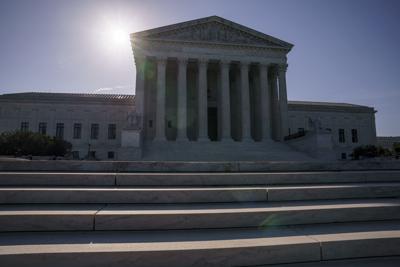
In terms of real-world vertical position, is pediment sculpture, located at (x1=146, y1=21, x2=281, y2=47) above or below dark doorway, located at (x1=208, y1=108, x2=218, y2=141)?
above

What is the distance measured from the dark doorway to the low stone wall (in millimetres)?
29308

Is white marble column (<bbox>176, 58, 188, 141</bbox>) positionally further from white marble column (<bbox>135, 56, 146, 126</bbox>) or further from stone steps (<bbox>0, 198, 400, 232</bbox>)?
stone steps (<bbox>0, 198, 400, 232</bbox>)

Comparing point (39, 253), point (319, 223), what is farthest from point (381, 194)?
point (39, 253)

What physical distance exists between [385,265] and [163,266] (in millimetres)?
3050

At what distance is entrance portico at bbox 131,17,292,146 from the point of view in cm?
3020

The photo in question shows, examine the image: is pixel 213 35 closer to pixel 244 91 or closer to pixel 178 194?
pixel 244 91

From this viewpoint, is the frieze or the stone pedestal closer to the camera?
the stone pedestal

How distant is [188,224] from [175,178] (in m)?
1.72

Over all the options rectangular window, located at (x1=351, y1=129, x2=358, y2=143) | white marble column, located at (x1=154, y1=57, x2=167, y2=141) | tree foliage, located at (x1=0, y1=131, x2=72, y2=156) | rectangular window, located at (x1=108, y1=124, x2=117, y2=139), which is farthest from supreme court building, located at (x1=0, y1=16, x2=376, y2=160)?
rectangular window, located at (x1=351, y1=129, x2=358, y2=143)

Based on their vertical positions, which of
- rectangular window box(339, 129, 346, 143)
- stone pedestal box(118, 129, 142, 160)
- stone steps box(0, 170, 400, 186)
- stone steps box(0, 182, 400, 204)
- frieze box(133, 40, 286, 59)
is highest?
frieze box(133, 40, 286, 59)

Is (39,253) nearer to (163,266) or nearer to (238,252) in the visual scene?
(163,266)

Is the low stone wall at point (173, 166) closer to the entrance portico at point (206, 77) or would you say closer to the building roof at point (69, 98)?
the entrance portico at point (206, 77)

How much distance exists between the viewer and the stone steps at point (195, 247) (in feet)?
9.93

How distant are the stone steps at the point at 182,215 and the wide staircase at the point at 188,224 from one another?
15mm
